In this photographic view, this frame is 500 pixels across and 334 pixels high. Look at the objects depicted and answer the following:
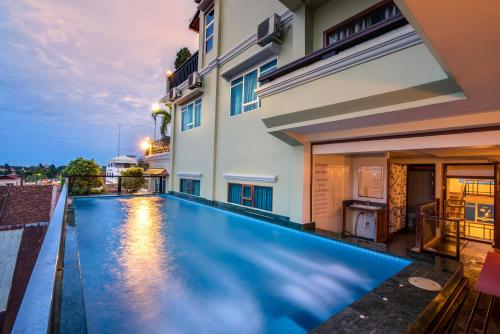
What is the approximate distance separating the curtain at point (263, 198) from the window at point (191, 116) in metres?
5.33

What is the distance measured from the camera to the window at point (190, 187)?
38.2ft

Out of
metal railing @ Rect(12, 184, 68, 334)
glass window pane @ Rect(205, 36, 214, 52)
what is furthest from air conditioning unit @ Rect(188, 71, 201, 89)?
metal railing @ Rect(12, 184, 68, 334)

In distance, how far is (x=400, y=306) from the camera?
2.39 metres

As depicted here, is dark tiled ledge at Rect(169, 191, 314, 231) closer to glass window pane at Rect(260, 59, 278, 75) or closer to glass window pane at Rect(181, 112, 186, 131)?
glass window pane at Rect(181, 112, 186, 131)

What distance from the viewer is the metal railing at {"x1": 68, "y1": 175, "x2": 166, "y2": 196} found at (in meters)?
13.9

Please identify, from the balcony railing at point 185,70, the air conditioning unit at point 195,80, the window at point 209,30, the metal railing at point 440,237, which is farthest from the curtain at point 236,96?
the metal railing at point 440,237

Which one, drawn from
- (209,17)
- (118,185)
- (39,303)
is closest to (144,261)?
(39,303)

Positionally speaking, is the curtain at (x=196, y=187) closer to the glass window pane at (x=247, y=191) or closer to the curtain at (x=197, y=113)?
the curtain at (x=197, y=113)

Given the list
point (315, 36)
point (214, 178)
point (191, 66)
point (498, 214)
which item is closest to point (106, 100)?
point (191, 66)

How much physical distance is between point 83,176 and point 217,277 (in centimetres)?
1377

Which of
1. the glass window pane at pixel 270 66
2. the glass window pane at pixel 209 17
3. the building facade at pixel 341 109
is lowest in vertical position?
the building facade at pixel 341 109

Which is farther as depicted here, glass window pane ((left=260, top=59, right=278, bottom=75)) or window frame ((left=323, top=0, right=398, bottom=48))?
glass window pane ((left=260, top=59, right=278, bottom=75))

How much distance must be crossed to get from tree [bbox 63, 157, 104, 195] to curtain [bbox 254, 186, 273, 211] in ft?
37.1

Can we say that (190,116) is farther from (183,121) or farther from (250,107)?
(250,107)
